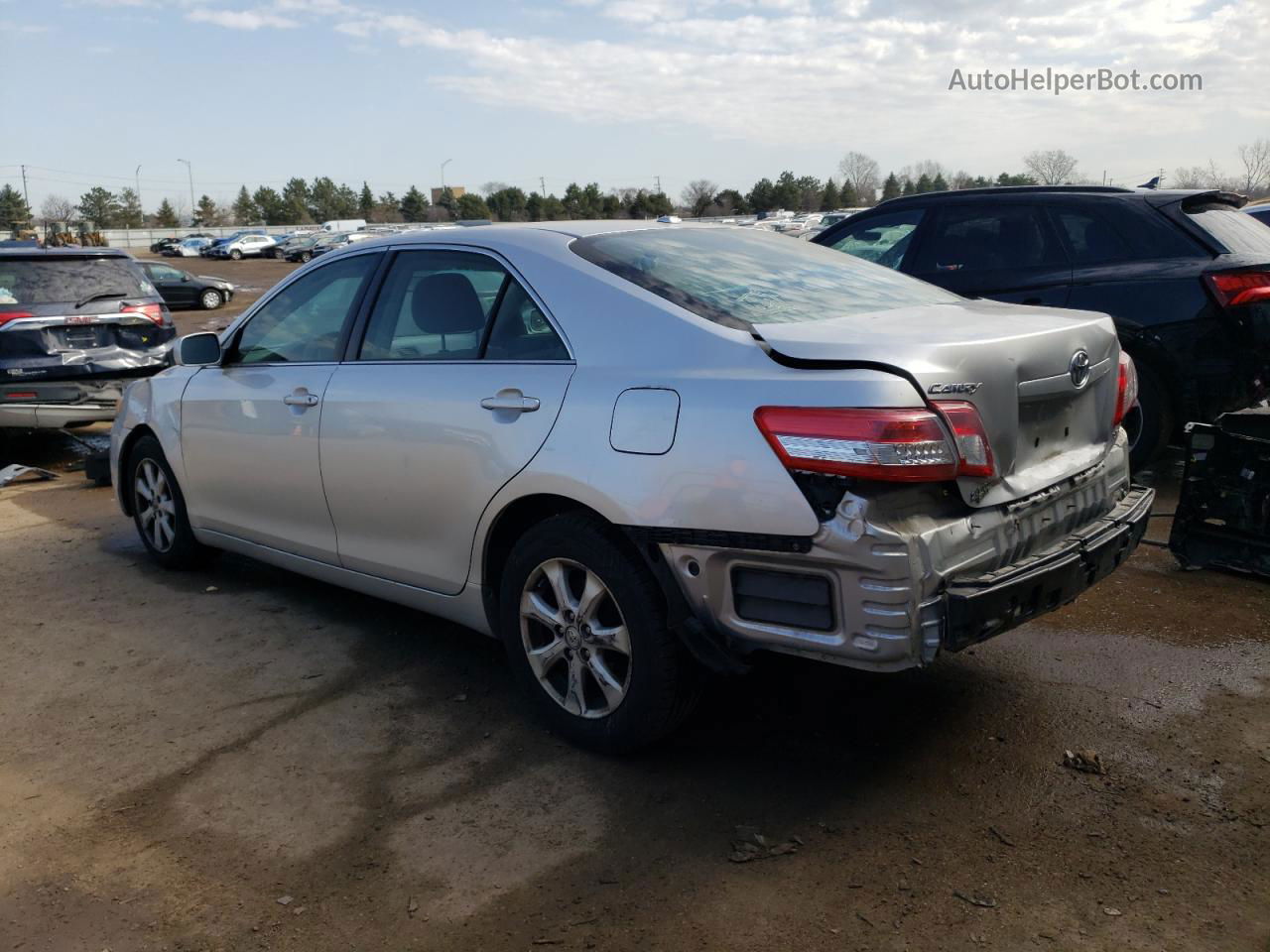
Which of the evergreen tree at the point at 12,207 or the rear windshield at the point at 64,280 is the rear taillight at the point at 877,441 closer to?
the rear windshield at the point at 64,280

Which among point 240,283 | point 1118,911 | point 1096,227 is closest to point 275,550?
point 1118,911

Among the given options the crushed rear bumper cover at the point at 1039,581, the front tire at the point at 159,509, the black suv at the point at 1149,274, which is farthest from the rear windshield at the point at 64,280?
the crushed rear bumper cover at the point at 1039,581

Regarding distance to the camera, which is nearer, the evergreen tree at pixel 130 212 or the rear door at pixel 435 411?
the rear door at pixel 435 411

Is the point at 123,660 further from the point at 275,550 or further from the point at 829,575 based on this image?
the point at 829,575

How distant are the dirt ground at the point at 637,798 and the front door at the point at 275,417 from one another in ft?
1.82

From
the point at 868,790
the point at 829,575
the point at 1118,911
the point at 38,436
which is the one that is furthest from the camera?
the point at 38,436

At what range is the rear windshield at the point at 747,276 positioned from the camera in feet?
11.2

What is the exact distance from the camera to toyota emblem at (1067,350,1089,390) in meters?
3.32

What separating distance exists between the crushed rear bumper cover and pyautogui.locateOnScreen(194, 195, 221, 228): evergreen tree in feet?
383

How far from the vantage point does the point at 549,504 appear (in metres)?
3.51

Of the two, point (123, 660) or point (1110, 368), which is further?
point (123, 660)

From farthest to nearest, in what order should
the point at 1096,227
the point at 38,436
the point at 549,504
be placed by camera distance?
1. the point at 38,436
2. the point at 1096,227
3. the point at 549,504

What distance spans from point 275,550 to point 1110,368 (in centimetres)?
344

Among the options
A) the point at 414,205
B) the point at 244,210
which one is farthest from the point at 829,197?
the point at 244,210
